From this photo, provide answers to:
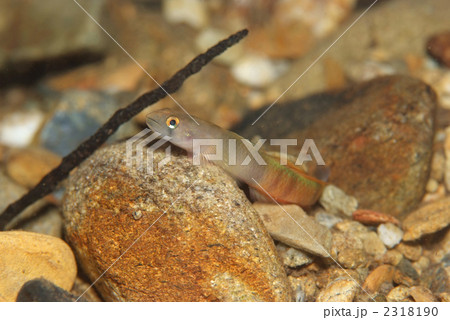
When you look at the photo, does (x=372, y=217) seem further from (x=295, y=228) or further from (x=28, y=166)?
(x=28, y=166)

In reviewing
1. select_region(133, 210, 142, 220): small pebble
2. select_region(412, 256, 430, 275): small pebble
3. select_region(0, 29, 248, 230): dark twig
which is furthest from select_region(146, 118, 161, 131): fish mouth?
select_region(412, 256, 430, 275): small pebble

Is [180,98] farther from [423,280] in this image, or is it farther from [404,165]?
[423,280]

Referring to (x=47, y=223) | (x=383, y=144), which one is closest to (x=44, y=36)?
(x=47, y=223)

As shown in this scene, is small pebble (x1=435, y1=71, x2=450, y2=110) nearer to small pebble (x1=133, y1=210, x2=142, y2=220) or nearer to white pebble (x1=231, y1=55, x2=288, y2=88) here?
white pebble (x1=231, y1=55, x2=288, y2=88)
